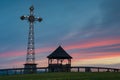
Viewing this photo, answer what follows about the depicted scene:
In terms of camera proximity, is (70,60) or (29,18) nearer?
(70,60)

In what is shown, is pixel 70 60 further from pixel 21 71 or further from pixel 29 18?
pixel 29 18

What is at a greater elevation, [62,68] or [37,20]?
[37,20]

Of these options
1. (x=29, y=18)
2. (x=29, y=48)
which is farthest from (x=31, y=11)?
(x=29, y=48)

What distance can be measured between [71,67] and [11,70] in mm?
11162

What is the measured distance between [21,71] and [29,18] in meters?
18.2

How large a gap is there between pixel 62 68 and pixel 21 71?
7494mm

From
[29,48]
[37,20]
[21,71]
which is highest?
[37,20]

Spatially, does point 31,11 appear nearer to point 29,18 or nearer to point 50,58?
point 29,18

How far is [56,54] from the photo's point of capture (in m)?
65.1

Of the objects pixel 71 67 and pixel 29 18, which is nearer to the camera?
pixel 71 67

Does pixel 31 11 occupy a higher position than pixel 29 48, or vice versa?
pixel 31 11

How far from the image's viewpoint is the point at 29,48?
77.0m

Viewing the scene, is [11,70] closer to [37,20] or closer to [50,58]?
[50,58]

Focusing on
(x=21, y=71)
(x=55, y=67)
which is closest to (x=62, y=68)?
(x=55, y=67)
